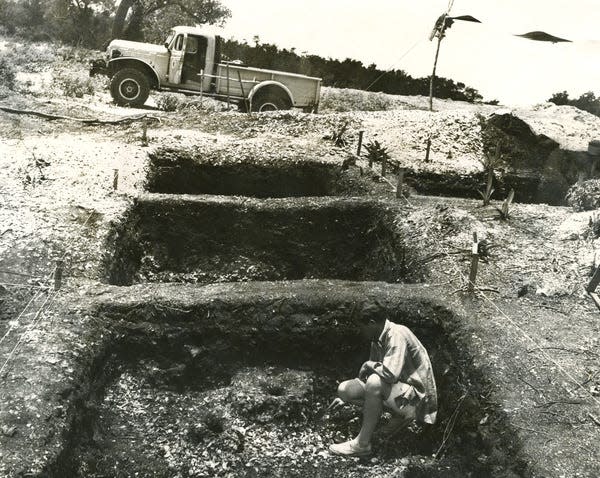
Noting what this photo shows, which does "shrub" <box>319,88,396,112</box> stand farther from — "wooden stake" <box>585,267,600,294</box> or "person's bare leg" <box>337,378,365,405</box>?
"person's bare leg" <box>337,378,365,405</box>

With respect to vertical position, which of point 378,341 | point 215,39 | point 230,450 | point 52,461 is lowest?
point 230,450

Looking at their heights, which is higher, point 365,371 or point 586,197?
point 586,197

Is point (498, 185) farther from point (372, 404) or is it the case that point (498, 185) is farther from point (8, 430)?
point (8, 430)

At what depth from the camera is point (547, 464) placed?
3352 millimetres

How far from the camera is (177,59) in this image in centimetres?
1315

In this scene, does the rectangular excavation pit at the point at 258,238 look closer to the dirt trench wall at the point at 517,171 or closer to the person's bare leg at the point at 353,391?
the dirt trench wall at the point at 517,171

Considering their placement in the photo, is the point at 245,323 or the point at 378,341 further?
the point at 245,323

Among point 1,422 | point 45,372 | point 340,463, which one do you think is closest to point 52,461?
point 1,422

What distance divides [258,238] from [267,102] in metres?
6.65

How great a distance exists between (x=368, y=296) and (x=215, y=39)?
9945mm

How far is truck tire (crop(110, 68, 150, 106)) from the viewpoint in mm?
12984

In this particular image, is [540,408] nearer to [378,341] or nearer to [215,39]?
[378,341]

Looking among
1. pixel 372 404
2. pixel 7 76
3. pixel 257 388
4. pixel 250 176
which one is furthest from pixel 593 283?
pixel 7 76

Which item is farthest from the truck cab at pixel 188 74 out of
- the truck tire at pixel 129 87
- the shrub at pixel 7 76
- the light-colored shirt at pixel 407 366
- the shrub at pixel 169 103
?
the light-colored shirt at pixel 407 366
